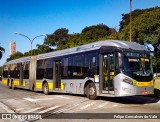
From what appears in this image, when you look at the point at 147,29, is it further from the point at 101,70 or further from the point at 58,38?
the point at 58,38

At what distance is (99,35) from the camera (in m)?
80.9

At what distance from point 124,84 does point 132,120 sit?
4.51 m

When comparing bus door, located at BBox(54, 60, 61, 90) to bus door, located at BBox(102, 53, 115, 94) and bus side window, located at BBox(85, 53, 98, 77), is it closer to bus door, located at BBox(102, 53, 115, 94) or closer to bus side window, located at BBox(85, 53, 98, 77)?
bus side window, located at BBox(85, 53, 98, 77)

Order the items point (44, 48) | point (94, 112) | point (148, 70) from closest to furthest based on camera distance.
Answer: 1. point (94, 112)
2. point (148, 70)
3. point (44, 48)

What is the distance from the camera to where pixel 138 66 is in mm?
14477

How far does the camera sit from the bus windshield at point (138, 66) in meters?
14.1

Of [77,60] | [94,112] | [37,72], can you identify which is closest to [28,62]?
[37,72]

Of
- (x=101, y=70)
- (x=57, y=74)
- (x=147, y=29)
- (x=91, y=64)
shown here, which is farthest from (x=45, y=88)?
(x=147, y=29)

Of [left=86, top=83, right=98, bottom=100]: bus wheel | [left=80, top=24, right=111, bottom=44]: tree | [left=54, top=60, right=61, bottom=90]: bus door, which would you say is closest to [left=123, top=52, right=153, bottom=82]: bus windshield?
[left=86, top=83, right=98, bottom=100]: bus wheel

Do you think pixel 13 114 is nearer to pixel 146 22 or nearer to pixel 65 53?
pixel 65 53

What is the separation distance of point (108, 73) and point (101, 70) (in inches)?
26.1

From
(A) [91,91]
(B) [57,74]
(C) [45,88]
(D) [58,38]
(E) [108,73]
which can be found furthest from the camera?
(D) [58,38]

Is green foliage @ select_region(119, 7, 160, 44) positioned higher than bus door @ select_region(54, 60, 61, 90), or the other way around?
green foliage @ select_region(119, 7, 160, 44)

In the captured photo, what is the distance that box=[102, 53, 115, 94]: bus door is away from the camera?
48.1 ft
